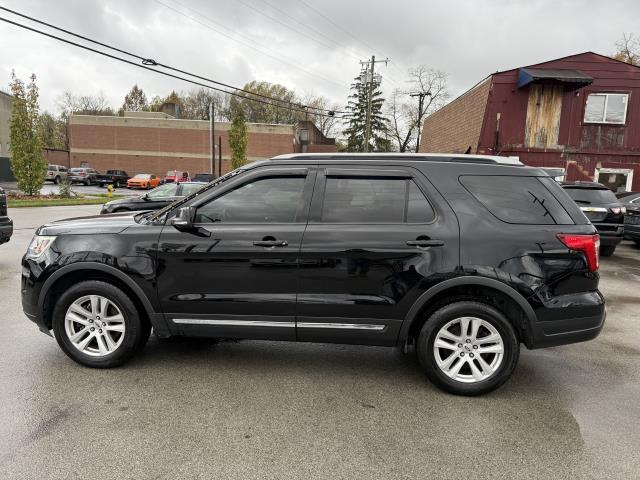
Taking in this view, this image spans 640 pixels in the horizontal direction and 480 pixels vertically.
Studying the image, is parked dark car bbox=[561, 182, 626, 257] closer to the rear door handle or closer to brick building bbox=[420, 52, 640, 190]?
the rear door handle

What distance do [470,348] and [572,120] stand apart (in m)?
18.4

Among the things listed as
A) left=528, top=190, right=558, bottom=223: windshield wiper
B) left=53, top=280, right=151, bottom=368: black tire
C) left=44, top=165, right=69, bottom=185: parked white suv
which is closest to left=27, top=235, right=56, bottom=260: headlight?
left=53, top=280, right=151, bottom=368: black tire

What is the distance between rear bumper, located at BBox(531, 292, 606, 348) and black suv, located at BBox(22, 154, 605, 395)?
0.01m

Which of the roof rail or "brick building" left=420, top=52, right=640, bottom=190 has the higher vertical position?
Result: "brick building" left=420, top=52, right=640, bottom=190

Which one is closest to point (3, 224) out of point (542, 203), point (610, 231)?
point (542, 203)

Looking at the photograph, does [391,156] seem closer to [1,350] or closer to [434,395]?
[434,395]

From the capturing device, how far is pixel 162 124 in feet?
161

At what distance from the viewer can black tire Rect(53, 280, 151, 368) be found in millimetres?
3732

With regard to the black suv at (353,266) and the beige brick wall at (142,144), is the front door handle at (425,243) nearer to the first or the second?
the black suv at (353,266)

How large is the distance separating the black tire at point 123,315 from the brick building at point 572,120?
57.1ft

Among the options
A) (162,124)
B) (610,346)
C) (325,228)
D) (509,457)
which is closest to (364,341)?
(325,228)

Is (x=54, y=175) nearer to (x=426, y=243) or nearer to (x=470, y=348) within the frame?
(x=426, y=243)

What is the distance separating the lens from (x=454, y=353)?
3527mm

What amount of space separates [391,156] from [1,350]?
395 centimetres
